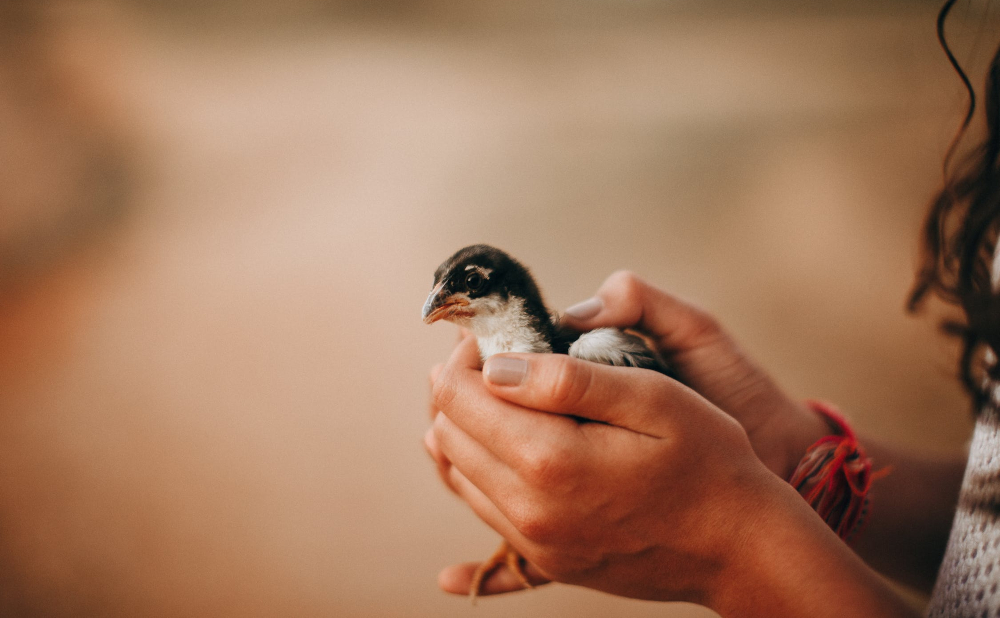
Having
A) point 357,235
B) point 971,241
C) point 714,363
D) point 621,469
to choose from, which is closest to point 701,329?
point 714,363

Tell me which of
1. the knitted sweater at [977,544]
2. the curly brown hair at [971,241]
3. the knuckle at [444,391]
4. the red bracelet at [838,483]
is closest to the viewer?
the knitted sweater at [977,544]

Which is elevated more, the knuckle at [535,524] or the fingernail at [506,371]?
the fingernail at [506,371]

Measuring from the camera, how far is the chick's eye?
1.17 metres

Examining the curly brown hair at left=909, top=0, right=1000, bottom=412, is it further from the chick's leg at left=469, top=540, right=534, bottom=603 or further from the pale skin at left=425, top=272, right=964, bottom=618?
the chick's leg at left=469, top=540, right=534, bottom=603

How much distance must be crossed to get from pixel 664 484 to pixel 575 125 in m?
3.69

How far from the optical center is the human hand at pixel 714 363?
4.17ft

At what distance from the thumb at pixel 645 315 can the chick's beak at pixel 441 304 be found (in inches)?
11.4

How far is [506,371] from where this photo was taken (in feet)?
2.81

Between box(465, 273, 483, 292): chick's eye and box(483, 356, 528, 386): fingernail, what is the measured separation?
0.33 m

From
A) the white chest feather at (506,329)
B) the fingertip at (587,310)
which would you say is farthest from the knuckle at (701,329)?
the white chest feather at (506,329)

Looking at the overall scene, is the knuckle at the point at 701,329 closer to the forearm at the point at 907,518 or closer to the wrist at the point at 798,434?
the wrist at the point at 798,434

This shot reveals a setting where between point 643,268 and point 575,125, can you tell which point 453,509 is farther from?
point 575,125

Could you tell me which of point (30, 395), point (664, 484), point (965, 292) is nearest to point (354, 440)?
point (30, 395)

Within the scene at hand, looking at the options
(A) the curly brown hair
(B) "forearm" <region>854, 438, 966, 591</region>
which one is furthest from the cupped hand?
(B) "forearm" <region>854, 438, 966, 591</region>
